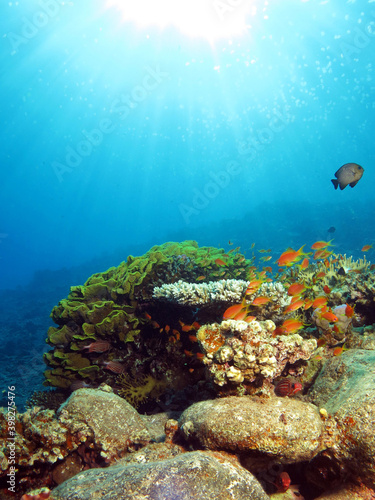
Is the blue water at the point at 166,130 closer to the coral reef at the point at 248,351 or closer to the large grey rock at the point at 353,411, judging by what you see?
the coral reef at the point at 248,351

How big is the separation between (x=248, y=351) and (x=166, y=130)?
9051cm

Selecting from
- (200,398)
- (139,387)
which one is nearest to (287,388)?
(200,398)

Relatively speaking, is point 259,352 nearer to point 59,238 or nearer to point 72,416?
point 72,416

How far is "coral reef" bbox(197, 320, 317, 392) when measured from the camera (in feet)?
10.6

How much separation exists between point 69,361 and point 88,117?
8267 cm

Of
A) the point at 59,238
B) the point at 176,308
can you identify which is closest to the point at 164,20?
the point at 176,308

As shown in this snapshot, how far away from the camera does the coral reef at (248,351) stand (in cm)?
323

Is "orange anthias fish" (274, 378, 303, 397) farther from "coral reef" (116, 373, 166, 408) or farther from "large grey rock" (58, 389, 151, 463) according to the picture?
"coral reef" (116, 373, 166, 408)

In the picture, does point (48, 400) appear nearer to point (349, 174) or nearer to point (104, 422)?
point (104, 422)

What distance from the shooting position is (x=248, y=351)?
3258 millimetres

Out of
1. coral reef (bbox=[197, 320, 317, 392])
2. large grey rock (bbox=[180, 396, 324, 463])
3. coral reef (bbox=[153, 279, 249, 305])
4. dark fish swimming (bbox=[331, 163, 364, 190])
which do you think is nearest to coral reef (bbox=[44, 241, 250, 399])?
coral reef (bbox=[153, 279, 249, 305])

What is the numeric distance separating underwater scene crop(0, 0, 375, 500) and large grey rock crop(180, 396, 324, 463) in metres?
0.02

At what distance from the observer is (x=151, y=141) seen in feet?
314

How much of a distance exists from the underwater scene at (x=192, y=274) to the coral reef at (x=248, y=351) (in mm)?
27
